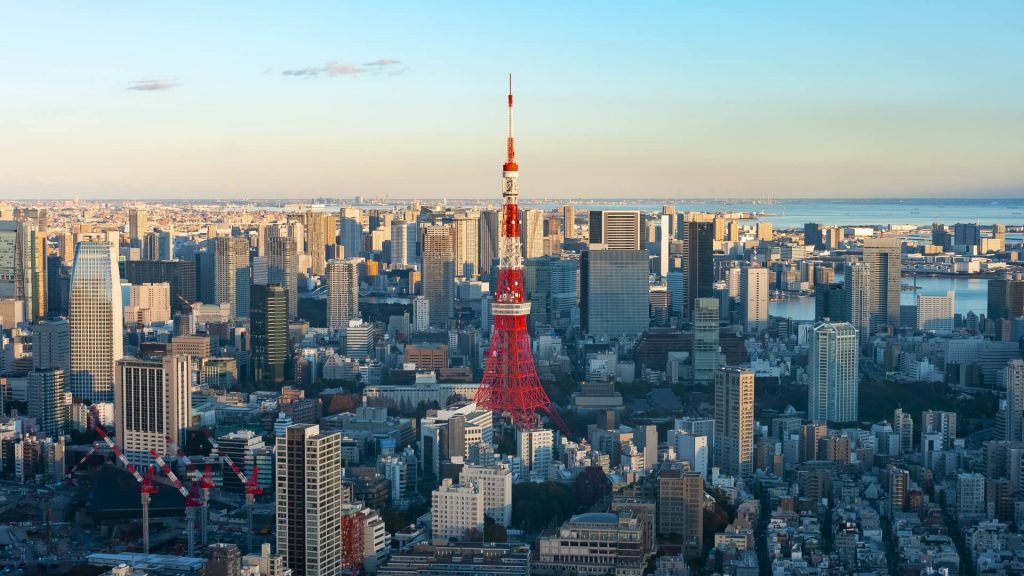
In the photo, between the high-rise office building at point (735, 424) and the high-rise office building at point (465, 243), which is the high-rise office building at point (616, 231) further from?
the high-rise office building at point (735, 424)

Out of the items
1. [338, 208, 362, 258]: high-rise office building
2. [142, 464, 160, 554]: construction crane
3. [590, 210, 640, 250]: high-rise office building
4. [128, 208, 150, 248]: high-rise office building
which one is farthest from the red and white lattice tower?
[338, 208, 362, 258]: high-rise office building

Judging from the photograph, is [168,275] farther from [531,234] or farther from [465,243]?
[531,234]

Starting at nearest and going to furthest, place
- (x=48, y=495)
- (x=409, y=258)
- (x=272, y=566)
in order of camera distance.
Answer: (x=272, y=566) → (x=48, y=495) → (x=409, y=258)

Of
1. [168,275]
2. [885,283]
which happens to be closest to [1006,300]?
[885,283]

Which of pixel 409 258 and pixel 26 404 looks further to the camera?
pixel 409 258

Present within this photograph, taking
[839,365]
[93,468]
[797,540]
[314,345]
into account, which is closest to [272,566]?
[797,540]

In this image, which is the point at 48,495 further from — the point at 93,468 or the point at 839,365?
the point at 839,365
